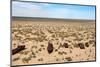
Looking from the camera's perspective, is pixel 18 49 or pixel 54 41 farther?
pixel 54 41

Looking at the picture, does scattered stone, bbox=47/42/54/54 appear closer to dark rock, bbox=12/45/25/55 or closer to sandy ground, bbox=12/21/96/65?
sandy ground, bbox=12/21/96/65

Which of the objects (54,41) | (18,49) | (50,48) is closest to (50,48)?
(50,48)

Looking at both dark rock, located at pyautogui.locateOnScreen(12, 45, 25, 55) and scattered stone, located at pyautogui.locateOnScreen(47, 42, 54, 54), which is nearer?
dark rock, located at pyautogui.locateOnScreen(12, 45, 25, 55)

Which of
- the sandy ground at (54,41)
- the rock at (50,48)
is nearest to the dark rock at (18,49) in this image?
the sandy ground at (54,41)

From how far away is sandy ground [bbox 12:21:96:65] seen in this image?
250 centimetres

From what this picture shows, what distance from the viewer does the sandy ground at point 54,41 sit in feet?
8.21

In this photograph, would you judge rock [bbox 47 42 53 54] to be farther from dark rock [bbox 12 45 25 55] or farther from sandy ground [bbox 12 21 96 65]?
dark rock [bbox 12 45 25 55]

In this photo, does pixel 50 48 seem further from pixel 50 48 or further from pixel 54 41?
pixel 54 41

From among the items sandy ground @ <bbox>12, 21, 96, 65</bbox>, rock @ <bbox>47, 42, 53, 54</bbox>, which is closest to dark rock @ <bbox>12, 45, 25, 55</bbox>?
sandy ground @ <bbox>12, 21, 96, 65</bbox>

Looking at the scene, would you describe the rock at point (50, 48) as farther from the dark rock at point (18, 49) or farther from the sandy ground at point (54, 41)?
the dark rock at point (18, 49)

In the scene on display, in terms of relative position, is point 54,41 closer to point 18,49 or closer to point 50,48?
point 50,48

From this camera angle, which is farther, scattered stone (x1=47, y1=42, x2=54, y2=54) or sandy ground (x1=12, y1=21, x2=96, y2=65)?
scattered stone (x1=47, y1=42, x2=54, y2=54)

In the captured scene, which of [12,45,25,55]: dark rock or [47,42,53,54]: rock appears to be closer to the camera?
[12,45,25,55]: dark rock

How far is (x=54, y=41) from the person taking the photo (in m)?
2.65
